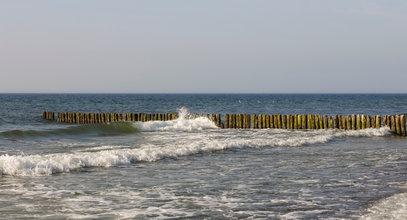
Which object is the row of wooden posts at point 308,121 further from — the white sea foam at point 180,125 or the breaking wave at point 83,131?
the breaking wave at point 83,131

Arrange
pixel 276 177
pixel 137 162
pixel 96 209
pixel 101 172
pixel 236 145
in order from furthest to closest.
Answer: pixel 236 145
pixel 137 162
pixel 101 172
pixel 276 177
pixel 96 209

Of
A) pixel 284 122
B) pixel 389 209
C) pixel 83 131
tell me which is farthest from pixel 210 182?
pixel 284 122

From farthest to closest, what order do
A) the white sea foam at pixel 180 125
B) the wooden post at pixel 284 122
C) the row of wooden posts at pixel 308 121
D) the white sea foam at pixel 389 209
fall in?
1. the white sea foam at pixel 180 125
2. the wooden post at pixel 284 122
3. the row of wooden posts at pixel 308 121
4. the white sea foam at pixel 389 209

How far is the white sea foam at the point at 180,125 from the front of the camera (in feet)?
104

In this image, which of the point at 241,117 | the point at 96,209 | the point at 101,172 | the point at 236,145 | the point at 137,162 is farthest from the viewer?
the point at 241,117

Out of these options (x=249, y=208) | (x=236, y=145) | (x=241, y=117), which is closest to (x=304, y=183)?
(x=249, y=208)

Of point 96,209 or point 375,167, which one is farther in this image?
point 375,167

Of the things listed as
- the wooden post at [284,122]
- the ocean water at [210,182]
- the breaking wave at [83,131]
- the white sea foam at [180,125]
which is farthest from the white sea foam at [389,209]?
the white sea foam at [180,125]

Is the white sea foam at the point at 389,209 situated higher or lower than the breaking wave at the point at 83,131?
higher

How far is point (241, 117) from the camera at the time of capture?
105 feet

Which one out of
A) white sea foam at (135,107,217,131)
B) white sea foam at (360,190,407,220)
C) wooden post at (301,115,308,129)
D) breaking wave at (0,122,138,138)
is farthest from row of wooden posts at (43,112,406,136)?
white sea foam at (360,190,407,220)

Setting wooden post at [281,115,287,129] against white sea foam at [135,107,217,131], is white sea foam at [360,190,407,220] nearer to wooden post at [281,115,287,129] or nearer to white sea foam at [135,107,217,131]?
wooden post at [281,115,287,129]

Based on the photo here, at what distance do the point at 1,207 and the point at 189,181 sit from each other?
164 inches

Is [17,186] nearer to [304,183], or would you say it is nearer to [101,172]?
[101,172]
